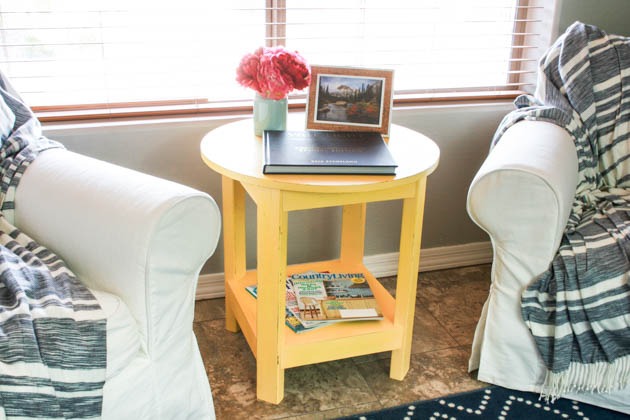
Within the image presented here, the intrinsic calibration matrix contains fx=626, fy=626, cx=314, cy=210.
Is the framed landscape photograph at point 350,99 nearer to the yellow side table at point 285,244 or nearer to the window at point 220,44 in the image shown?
the yellow side table at point 285,244

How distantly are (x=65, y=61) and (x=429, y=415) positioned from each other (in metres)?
1.33

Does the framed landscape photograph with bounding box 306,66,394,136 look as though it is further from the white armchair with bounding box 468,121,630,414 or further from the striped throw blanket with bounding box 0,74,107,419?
the striped throw blanket with bounding box 0,74,107,419

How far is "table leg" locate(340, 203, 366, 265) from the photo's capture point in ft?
5.89

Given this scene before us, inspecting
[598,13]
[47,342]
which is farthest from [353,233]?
[598,13]

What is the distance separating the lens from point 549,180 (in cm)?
135

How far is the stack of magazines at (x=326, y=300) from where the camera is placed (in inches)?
60.2

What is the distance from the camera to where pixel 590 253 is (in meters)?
1.40

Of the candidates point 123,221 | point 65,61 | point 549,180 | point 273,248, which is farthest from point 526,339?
point 65,61

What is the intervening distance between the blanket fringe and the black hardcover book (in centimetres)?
63

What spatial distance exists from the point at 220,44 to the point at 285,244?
0.75 meters

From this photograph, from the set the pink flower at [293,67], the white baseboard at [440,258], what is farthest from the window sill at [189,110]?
the white baseboard at [440,258]

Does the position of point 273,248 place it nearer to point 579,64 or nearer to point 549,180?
point 549,180

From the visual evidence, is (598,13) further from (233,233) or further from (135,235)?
(135,235)

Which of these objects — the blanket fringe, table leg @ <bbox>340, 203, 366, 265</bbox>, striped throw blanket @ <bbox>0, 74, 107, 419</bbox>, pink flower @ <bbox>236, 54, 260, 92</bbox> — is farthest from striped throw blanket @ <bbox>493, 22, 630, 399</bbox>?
striped throw blanket @ <bbox>0, 74, 107, 419</bbox>
